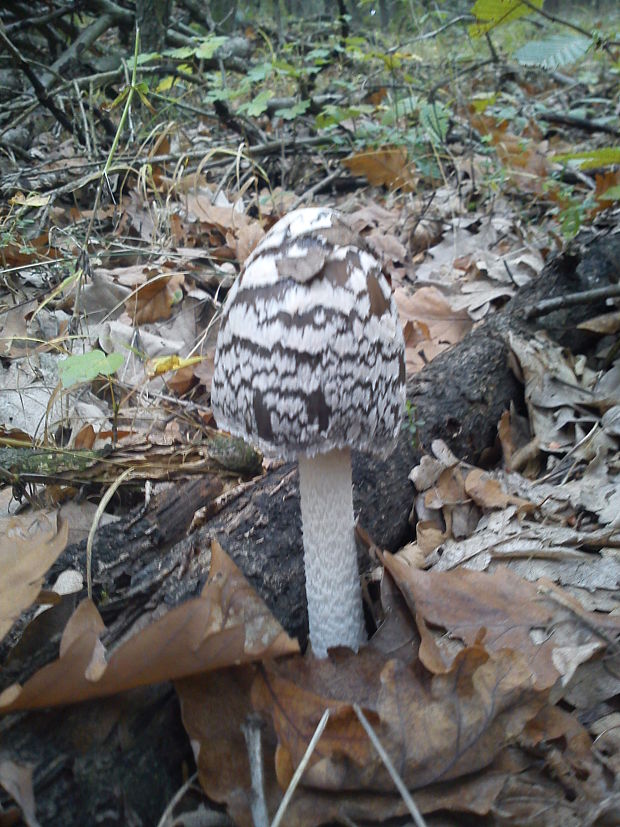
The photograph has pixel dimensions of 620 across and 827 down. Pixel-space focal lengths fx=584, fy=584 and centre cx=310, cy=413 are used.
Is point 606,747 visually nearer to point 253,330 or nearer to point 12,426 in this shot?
point 253,330

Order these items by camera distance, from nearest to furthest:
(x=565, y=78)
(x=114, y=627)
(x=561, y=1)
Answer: (x=114, y=627) → (x=565, y=78) → (x=561, y=1)

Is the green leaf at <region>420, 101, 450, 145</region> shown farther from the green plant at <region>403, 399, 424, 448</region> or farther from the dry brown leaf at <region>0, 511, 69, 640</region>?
the dry brown leaf at <region>0, 511, 69, 640</region>

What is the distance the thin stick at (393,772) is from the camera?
138cm

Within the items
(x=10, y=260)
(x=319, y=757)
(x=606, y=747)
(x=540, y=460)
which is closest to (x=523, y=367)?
(x=540, y=460)

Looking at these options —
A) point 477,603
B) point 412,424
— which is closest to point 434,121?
point 412,424

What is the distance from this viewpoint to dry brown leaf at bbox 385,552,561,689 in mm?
2006

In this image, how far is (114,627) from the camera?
1978 mm

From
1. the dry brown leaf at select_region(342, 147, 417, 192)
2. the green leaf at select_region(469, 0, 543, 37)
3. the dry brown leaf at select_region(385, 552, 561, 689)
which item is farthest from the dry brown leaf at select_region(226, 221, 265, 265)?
the dry brown leaf at select_region(385, 552, 561, 689)

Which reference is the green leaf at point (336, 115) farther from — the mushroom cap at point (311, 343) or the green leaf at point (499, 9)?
the mushroom cap at point (311, 343)

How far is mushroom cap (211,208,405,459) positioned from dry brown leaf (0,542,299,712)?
58cm

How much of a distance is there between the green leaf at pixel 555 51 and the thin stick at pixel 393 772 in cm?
367

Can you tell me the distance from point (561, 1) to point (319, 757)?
33.0m

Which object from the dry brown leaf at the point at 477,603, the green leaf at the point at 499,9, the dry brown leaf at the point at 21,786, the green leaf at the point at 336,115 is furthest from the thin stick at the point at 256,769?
the green leaf at the point at 336,115

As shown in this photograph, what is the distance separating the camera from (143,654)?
1.56 meters
